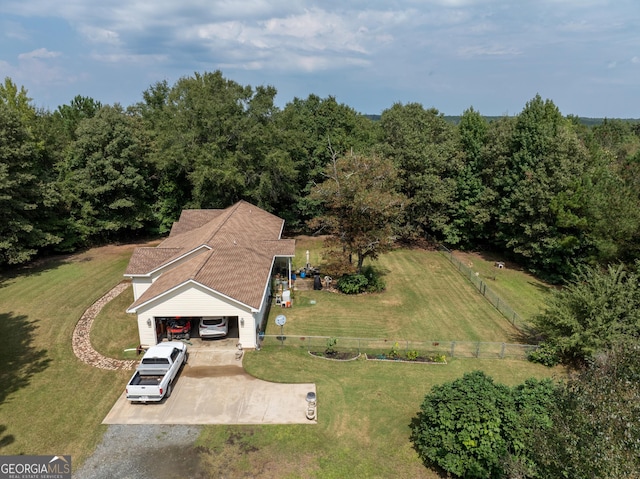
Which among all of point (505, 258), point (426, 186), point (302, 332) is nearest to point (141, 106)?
point (426, 186)

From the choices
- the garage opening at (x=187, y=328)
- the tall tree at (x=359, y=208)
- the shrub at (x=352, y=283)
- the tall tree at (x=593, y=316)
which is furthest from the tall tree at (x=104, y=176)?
the tall tree at (x=593, y=316)

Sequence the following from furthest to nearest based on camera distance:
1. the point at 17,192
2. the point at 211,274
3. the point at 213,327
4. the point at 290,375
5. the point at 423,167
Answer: the point at 423,167, the point at 17,192, the point at 211,274, the point at 213,327, the point at 290,375

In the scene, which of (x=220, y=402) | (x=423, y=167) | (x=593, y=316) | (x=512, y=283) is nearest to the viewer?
(x=220, y=402)

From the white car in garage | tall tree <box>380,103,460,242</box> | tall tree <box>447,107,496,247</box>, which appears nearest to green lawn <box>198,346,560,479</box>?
the white car in garage

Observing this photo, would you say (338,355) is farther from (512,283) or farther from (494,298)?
(512,283)

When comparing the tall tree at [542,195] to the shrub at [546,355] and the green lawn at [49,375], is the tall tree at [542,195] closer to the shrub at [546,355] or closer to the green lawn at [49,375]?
the shrub at [546,355]

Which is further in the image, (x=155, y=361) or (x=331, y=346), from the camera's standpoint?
(x=331, y=346)

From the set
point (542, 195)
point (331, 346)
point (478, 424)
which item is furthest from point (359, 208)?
point (478, 424)
